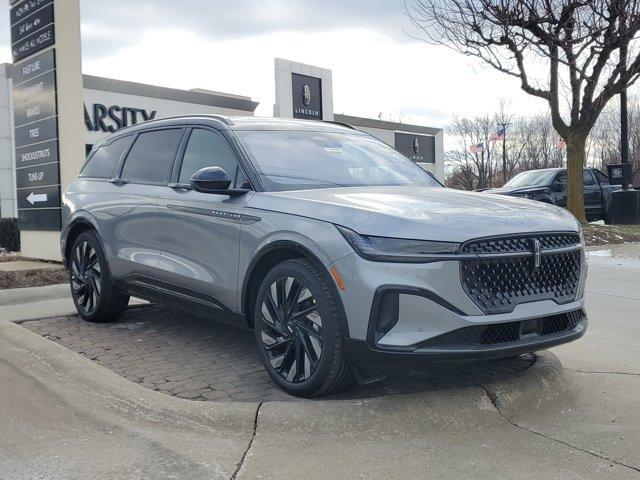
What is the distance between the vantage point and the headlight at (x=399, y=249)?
334 cm

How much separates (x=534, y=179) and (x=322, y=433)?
14.6 metres

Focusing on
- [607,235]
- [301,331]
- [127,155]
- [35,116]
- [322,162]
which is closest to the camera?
[301,331]

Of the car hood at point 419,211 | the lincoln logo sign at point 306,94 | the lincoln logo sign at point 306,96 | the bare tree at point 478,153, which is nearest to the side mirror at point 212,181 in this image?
the car hood at point 419,211

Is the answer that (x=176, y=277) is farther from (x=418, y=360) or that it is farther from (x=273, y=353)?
(x=418, y=360)

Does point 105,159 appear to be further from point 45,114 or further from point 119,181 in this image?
point 45,114

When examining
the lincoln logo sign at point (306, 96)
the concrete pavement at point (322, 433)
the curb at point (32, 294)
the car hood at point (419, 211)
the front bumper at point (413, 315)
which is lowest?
the concrete pavement at point (322, 433)

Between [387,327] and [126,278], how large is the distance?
9.52ft

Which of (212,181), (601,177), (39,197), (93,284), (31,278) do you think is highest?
(601,177)

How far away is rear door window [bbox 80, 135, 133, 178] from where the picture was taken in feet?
19.7

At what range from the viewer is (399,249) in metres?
3.38

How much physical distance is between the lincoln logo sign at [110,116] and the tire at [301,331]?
18.2 metres

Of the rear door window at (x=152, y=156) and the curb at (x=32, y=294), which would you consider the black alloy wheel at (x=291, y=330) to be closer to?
the rear door window at (x=152, y=156)

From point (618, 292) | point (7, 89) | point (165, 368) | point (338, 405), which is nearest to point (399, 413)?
point (338, 405)

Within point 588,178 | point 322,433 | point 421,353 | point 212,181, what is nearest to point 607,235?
point 588,178
